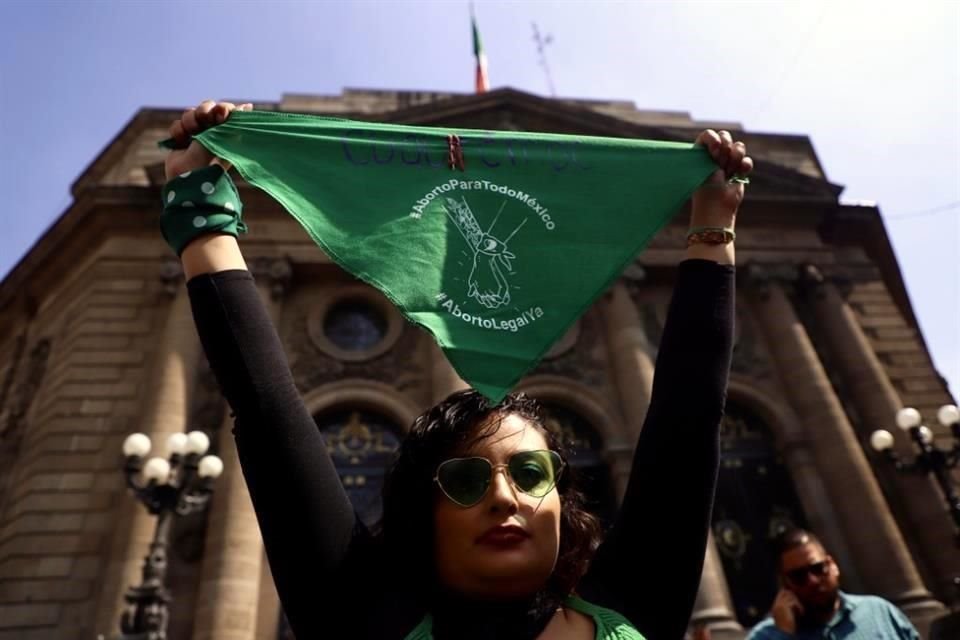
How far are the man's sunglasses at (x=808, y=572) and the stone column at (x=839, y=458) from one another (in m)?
9.44

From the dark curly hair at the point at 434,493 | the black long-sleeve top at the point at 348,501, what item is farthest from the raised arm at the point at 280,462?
the dark curly hair at the point at 434,493

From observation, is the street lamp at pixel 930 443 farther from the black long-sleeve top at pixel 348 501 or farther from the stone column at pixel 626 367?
the black long-sleeve top at pixel 348 501

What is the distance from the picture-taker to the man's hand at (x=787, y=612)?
412cm

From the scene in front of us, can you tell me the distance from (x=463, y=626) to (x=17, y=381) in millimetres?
17466

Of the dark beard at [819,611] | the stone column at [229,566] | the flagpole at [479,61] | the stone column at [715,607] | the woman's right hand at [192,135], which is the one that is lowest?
the dark beard at [819,611]

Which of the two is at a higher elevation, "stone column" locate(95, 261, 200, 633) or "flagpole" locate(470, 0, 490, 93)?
"flagpole" locate(470, 0, 490, 93)

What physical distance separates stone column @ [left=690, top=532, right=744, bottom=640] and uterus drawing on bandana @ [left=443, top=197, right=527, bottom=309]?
9718mm

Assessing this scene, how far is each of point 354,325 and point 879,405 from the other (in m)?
12.0

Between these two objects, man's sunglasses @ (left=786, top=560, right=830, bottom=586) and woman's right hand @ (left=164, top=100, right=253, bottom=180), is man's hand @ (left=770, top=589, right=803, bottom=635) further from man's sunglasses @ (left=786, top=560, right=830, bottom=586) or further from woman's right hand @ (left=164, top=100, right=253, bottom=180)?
woman's right hand @ (left=164, top=100, right=253, bottom=180)

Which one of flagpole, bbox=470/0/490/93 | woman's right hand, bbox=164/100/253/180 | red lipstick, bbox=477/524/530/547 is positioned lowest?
red lipstick, bbox=477/524/530/547

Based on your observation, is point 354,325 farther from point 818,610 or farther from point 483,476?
point 483,476

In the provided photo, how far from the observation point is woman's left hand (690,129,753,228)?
6.06 ft

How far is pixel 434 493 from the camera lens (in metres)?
1.53

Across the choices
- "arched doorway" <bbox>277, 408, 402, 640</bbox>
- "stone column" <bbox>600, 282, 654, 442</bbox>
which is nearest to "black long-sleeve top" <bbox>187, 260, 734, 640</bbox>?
"arched doorway" <bbox>277, 408, 402, 640</bbox>
